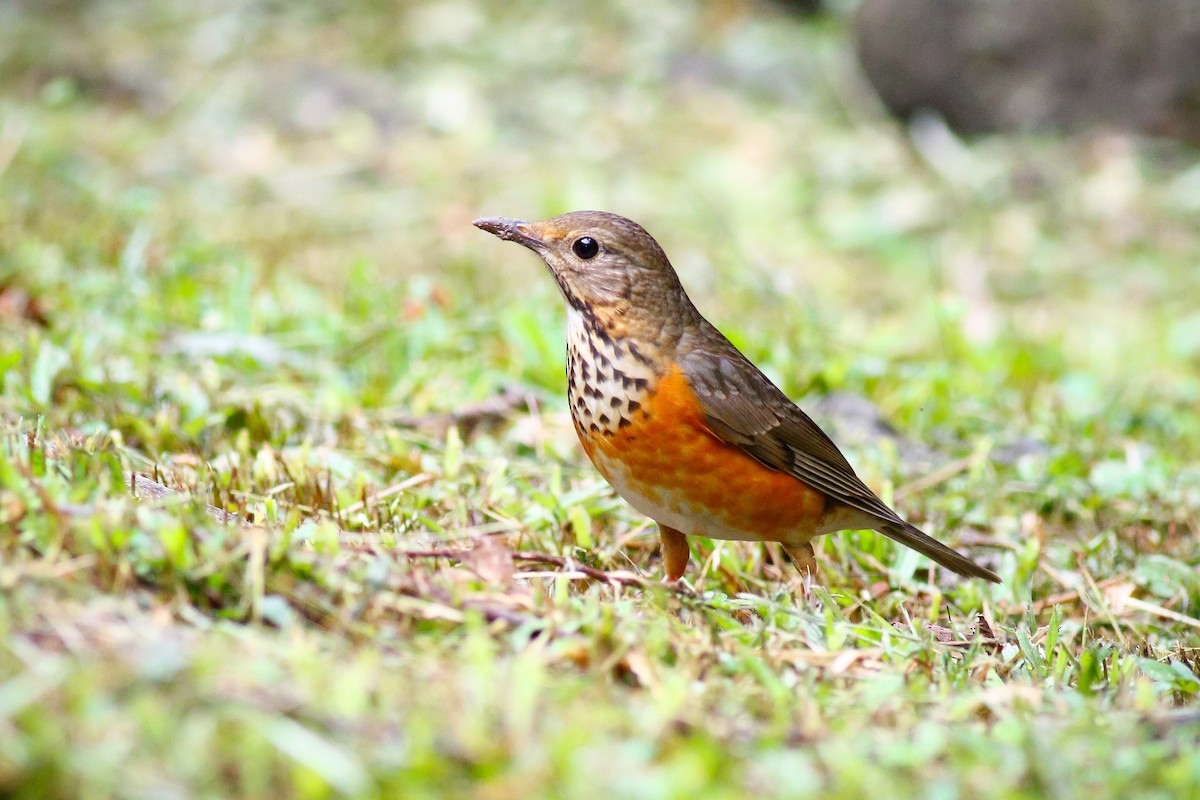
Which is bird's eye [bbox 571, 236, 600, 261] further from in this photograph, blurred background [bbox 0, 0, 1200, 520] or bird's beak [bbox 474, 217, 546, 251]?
blurred background [bbox 0, 0, 1200, 520]

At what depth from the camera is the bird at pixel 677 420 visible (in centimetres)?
392

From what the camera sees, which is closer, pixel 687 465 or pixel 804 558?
pixel 687 465

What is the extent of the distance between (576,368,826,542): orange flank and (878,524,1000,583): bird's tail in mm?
542

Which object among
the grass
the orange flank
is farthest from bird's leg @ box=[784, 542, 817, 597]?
the orange flank

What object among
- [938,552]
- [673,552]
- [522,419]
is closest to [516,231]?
[673,552]

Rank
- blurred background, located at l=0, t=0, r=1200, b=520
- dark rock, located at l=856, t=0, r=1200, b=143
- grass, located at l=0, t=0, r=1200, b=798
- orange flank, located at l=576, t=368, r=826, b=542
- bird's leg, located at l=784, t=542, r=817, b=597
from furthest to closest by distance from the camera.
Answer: dark rock, located at l=856, t=0, r=1200, b=143 < blurred background, located at l=0, t=0, r=1200, b=520 < bird's leg, located at l=784, t=542, r=817, b=597 < orange flank, located at l=576, t=368, r=826, b=542 < grass, located at l=0, t=0, r=1200, b=798

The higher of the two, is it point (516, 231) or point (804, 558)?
point (516, 231)

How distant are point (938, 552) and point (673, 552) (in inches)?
36.0

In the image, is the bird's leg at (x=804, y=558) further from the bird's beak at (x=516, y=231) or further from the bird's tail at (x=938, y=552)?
the bird's beak at (x=516, y=231)

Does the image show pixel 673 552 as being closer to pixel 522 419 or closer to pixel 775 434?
pixel 775 434

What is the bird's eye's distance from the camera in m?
4.21

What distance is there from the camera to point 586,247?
423 cm

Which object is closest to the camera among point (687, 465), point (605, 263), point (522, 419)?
point (687, 465)

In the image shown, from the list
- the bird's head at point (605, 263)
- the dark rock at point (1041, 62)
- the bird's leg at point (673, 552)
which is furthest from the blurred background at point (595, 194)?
the bird's leg at point (673, 552)
